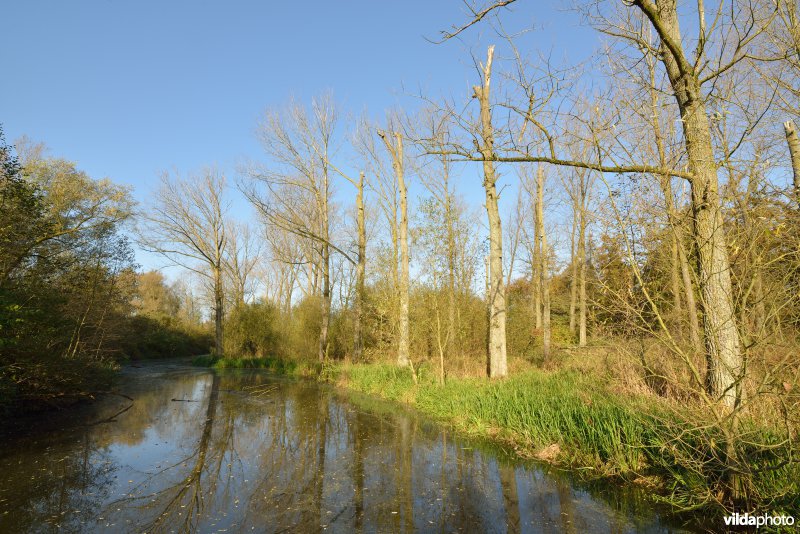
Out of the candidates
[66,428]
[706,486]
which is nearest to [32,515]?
[66,428]

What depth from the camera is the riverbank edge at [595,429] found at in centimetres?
391

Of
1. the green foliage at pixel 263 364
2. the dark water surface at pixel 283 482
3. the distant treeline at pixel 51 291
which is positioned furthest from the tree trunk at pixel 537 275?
the distant treeline at pixel 51 291

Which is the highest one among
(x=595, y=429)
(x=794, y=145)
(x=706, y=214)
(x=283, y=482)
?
(x=794, y=145)

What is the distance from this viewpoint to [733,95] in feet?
16.8

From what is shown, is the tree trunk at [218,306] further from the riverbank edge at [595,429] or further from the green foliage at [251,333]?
the riverbank edge at [595,429]

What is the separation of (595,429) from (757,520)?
Result: 2018 mm

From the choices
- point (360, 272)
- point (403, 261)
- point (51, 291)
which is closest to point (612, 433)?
point (403, 261)

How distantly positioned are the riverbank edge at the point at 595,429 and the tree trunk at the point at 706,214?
1.94 ft

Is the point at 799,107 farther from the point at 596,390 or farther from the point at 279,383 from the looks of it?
the point at 279,383

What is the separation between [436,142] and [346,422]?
580cm

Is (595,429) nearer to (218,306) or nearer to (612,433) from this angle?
(612,433)

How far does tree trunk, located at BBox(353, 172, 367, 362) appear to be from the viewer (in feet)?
55.2

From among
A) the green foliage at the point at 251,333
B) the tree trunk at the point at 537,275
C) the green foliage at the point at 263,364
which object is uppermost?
the tree trunk at the point at 537,275

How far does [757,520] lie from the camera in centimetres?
337
